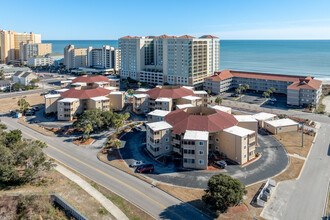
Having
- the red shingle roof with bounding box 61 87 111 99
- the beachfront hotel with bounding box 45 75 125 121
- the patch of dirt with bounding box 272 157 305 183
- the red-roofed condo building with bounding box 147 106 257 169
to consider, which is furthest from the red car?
the red shingle roof with bounding box 61 87 111 99

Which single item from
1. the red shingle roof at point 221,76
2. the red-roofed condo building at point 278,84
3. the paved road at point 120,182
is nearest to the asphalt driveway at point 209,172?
the paved road at point 120,182

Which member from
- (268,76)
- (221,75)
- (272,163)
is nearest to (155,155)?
(272,163)

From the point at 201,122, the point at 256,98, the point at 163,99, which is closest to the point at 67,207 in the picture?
the point at 201,122

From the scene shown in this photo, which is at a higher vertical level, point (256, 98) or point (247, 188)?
point (256, 98)

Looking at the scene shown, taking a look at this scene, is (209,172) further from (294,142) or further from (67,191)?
(294,142)

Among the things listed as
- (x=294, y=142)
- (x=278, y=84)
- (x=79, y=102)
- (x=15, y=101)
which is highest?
(x=278, y=84)

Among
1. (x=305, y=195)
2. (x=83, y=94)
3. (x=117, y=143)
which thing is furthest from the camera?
(x=83, y=94)

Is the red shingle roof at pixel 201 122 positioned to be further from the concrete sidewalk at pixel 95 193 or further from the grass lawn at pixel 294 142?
the concrete sidewalk at pixel 95 193
